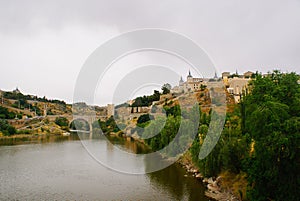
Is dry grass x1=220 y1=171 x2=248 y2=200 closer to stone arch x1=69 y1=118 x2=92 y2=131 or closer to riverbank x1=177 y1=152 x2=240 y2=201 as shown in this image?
riverbank x1=177 y1=152 x2=240 y2=201

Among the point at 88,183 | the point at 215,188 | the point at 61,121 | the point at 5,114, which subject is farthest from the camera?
the point at 61,121

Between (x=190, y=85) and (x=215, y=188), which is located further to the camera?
(x=190, y=85)

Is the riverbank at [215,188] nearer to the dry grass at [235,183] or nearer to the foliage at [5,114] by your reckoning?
the dry grass at [235,183]

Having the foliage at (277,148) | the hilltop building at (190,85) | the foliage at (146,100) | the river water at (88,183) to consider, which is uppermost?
the hilltop building at (190,85)

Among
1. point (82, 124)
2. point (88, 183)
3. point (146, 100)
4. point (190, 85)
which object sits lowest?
point (88, 183)

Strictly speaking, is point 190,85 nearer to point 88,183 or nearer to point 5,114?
point 5,114

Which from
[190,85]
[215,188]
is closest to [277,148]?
[215,188]

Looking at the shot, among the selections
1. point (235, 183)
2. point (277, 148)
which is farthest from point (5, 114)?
point (277, 148)

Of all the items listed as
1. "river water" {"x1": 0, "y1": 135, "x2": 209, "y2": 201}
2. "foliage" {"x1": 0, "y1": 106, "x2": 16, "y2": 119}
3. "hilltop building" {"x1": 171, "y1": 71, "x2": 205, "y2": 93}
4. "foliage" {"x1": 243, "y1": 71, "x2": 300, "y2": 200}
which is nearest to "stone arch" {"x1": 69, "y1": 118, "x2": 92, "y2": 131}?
"foliage" {"x1": 0, "y1": 106, "x2": 16, "y2": 119}

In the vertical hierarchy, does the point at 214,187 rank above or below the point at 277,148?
below

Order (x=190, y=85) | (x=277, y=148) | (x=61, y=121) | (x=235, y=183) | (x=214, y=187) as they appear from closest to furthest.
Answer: (x=277, y=148)
(x=235, y=183)
(x=214, y=187)
(x=190, y=85)
(x=61, y=121)

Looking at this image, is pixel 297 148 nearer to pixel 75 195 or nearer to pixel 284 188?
pixel 284 188

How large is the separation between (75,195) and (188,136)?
34.8ft

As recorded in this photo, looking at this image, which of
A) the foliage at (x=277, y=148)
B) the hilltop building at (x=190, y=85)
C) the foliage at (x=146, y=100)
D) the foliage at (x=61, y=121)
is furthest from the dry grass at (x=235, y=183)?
the foliage at (x=61, y=121)
